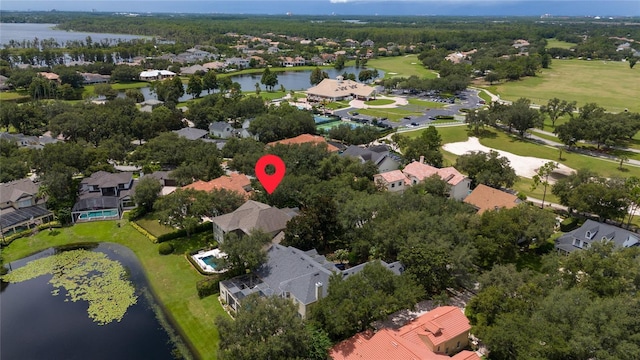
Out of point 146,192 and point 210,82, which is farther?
point 210,82

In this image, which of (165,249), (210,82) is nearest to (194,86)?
(210,82)

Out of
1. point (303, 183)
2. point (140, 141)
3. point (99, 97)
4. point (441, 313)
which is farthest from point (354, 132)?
point (99, 97)

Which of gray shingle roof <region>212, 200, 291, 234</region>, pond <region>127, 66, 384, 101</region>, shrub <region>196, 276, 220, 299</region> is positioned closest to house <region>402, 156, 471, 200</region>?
gray shingle roof <region>212, 200, 291, 234</region>

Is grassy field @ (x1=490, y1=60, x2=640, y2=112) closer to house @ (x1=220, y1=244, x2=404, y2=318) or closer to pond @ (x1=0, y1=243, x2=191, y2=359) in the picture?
house @ (x1=220, y1=244, x2=404, y2=318)

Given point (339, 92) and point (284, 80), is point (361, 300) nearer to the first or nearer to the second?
point (339, 92)

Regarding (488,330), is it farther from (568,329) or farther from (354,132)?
(354,132)

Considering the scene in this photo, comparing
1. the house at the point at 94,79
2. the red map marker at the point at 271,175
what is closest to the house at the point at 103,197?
the red map marker at the point at 271,175

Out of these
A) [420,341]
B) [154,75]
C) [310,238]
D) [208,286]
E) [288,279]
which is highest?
[154,75]
